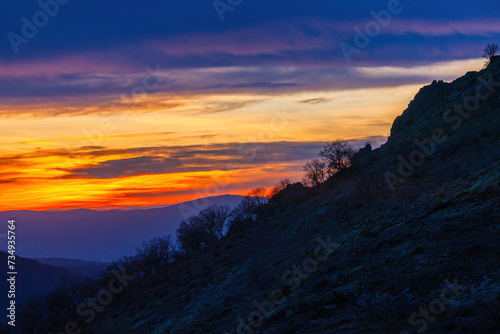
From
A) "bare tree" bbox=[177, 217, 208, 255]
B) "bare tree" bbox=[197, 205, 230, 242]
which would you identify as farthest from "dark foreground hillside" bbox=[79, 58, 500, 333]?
"bare tree" bbox=[197, 205, 230, 242]

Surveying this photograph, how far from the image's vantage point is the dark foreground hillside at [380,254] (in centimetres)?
2158

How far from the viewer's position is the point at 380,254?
1162 inches

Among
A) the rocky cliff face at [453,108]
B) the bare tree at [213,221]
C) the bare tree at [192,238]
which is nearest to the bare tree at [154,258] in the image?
the bare tree at [192,238]

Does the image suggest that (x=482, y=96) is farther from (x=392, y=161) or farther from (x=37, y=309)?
(x=37, y=309)

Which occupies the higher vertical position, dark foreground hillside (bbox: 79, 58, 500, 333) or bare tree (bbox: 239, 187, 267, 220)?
bare tree (bbox: 239, 187, 267, 220)

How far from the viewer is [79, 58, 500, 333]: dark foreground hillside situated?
21.6m

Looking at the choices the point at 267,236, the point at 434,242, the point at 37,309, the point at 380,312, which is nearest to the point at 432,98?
the point at 267,236

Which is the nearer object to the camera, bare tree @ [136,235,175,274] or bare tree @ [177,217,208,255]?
bare tree @ [136,235,175,274]

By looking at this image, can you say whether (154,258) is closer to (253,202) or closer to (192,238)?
(192,238)

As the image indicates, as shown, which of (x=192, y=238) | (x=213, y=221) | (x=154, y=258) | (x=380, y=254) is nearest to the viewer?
(x=380, y=254)

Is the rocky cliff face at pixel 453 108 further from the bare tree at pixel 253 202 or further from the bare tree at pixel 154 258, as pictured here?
the bare tree at pixel 154 258

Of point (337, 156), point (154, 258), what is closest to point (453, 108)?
point (337, 156)

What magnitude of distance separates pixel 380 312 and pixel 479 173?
18717 mm

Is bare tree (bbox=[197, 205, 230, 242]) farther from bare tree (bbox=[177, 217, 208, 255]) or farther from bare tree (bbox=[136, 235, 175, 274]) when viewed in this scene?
bare tree (bbox=[136, 235, 175, 274])
